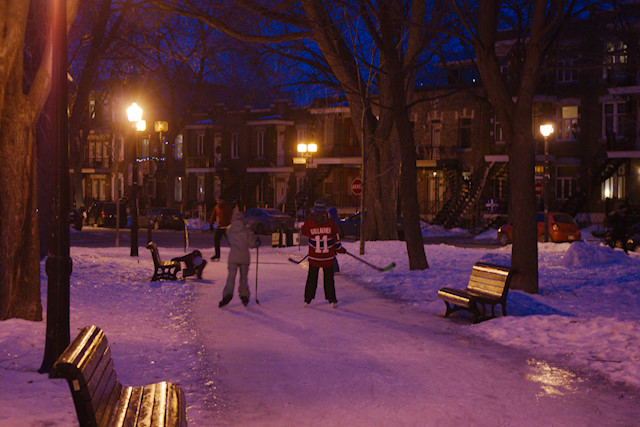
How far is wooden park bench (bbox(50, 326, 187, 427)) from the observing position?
12.8ft

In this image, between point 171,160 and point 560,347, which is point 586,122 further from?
point 560,347

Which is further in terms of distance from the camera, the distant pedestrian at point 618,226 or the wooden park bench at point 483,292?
the distant pedestrian at point 618,226

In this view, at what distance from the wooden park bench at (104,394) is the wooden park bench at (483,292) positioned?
6.45 metres

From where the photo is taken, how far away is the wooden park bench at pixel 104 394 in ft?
12.8

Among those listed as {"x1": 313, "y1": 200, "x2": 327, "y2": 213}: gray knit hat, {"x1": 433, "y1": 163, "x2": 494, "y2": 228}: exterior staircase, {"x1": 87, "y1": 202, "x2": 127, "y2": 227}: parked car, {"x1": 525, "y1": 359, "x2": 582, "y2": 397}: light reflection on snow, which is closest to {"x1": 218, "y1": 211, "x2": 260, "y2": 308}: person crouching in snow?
{"x1": 313, "y1": 200, "x2": 327, "y2": 213}: gray knit hat

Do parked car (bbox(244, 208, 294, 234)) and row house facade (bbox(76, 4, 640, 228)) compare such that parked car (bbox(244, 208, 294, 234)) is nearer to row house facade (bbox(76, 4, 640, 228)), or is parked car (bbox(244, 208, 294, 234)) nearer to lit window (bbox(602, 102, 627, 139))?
row house facade (bbox(76, 4, 640, 228))

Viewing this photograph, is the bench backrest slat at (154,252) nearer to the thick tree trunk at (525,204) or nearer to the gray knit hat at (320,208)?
the gray knit hat at (320,208)

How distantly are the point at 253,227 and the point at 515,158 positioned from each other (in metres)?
27.1

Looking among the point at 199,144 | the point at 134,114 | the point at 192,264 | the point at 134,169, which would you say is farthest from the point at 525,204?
the point at 199,144

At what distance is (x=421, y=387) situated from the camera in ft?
22.6

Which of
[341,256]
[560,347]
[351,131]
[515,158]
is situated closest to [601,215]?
[351,131]

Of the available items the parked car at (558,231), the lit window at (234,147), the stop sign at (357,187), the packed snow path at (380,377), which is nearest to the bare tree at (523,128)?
the packed snow path at (380,377)

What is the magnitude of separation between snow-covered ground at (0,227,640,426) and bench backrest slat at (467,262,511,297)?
0.61 meters

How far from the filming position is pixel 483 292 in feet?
36.9
